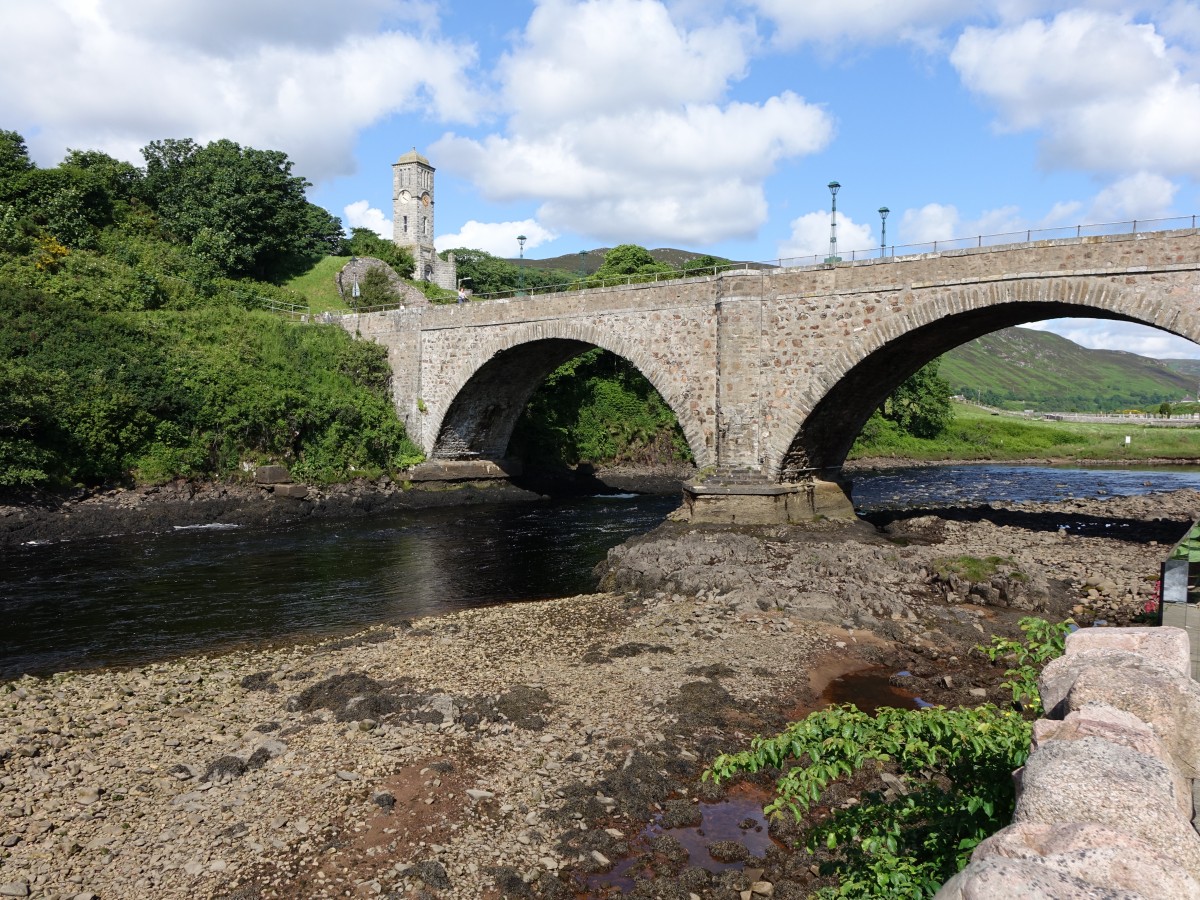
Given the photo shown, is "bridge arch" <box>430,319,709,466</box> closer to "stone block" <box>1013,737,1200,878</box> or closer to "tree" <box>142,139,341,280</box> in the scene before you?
"tree" <box>142,139,341,280</box>

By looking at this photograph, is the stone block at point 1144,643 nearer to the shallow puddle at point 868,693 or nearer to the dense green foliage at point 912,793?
the dense green foliage at point 912,793

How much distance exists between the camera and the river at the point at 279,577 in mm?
15633

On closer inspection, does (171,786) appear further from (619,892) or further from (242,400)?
(242,400)

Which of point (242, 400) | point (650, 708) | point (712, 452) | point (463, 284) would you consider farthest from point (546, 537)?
point (463, 284)

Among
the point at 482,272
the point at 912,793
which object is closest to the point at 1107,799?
the point at 912,793

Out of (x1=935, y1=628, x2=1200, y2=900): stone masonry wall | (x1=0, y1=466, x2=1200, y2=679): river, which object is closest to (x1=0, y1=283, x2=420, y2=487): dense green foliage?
(x1=0, y1=466, x2=1200, y2=679): river

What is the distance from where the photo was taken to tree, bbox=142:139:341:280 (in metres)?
47.2

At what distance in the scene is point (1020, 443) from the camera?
199 ft

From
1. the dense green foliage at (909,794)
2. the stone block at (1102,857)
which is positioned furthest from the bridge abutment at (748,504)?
the stone block at (1102,857)

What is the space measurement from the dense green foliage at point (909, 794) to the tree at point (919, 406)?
56.0m

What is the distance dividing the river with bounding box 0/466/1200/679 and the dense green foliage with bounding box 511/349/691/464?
9.47m

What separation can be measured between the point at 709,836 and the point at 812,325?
17.4 meters

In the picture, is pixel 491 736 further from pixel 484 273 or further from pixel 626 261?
pixel 484 273

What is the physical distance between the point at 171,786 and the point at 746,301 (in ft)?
64.0
